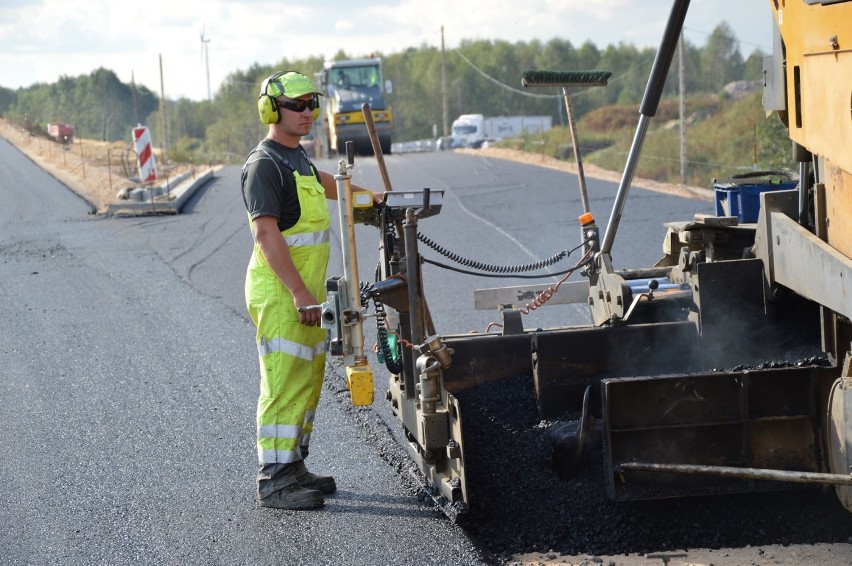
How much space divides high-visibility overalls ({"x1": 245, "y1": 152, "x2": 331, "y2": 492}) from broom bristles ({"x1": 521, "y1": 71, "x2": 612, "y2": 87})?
1897 millimetres

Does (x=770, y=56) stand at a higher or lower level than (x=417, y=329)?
higher

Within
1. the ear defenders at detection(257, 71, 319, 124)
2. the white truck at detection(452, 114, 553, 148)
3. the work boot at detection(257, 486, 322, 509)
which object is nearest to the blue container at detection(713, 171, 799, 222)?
the ear defenders at detection(257, 71, 319, 124)

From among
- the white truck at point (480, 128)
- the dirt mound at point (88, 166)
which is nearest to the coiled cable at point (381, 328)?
Result: the dirt mound at point (88, 166)

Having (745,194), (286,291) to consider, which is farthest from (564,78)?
(286,291)

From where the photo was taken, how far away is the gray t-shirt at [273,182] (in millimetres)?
4801

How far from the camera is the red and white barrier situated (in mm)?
20500

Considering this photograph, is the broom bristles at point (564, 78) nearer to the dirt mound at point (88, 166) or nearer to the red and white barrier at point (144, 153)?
the dirt mound at point (88, 166)

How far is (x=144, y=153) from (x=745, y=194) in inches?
643

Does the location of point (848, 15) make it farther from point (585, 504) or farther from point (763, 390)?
point (585, 504)

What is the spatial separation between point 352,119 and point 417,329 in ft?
97.3

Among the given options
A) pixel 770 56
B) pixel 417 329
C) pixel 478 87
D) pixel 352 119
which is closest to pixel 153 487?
pixel 417 329

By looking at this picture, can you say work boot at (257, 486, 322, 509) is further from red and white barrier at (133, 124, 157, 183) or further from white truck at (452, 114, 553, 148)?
white truck at (452, 114, 553, 148)

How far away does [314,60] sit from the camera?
10781 cm

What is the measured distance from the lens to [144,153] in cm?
2055
